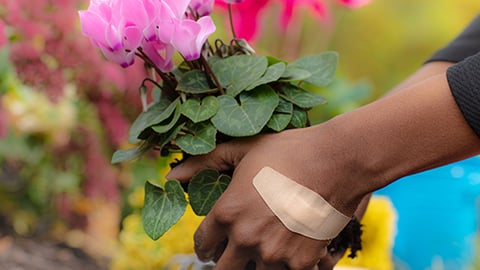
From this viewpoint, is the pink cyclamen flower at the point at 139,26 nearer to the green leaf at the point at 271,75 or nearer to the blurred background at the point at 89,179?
the green leaf at the point at 271,75

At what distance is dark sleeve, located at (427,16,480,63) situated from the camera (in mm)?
1176

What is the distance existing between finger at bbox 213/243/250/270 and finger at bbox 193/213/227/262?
3 cm

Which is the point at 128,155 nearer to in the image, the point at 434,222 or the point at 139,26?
the point at 139,26

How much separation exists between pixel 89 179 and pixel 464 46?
3.46 ft

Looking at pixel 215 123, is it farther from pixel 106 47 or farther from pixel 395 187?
pixel 395 187

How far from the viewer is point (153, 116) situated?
1.01 metres

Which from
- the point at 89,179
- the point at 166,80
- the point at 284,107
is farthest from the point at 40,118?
the point at 284,107

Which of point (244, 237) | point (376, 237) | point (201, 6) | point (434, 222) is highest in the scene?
point (201, 6)

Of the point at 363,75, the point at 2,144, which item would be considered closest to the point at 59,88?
the point at 2,144

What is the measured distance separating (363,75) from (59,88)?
1690 millimetres

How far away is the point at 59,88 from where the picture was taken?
148 cm

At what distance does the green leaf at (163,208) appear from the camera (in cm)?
93

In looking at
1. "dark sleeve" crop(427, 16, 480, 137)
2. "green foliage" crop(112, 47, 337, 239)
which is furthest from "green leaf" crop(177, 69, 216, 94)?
"dark sleeve" crop(427, 16, 480, 137)

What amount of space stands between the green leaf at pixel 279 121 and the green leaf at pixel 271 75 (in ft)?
0.16
